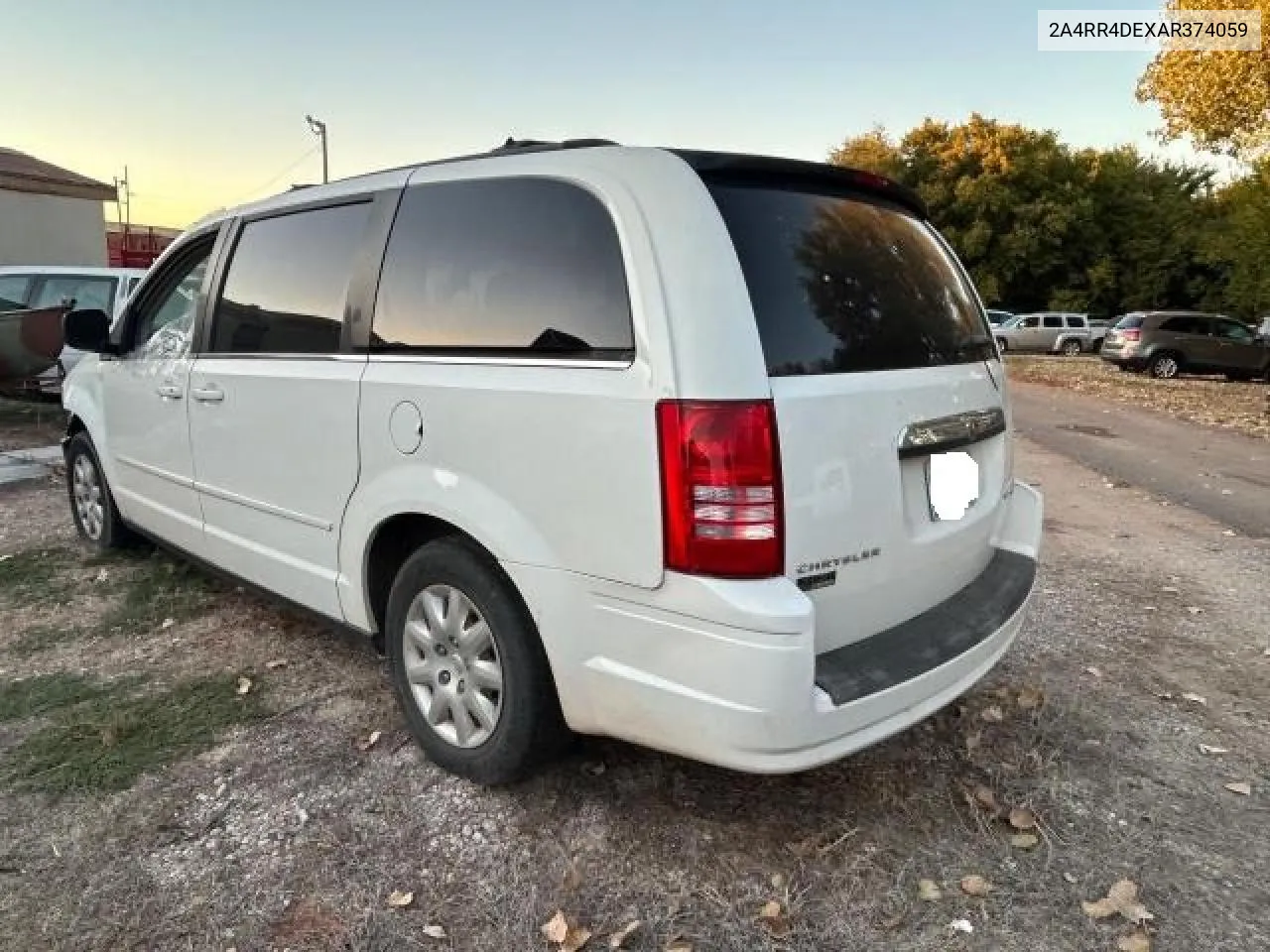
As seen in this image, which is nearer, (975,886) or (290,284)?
(975,886)

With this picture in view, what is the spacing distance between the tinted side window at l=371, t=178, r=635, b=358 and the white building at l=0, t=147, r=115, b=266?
2155cm

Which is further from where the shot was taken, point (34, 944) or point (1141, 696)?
point (1141, 696)

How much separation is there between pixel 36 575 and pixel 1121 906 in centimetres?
509

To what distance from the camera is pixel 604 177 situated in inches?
92.8

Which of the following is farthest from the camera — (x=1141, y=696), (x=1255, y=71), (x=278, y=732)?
(x=1255, y=71)

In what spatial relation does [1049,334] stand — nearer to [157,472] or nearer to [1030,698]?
[1030,698]

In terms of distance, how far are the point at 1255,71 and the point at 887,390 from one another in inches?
631

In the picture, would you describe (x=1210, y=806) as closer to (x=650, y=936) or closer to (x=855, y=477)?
(x=855, y=477)

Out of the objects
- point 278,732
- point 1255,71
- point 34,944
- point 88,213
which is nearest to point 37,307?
point 278,732

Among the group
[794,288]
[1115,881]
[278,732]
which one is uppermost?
[794,288]

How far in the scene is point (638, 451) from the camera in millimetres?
2141

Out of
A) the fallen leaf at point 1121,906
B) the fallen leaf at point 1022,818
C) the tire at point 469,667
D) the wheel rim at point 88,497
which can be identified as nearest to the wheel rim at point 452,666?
the tire at point 469,667

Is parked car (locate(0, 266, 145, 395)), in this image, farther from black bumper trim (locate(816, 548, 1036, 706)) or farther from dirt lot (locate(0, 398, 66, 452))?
black bumper trim (locate(816, 548, 1036, 706))

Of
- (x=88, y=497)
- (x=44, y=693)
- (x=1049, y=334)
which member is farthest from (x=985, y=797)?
(x=1049, y=334)
